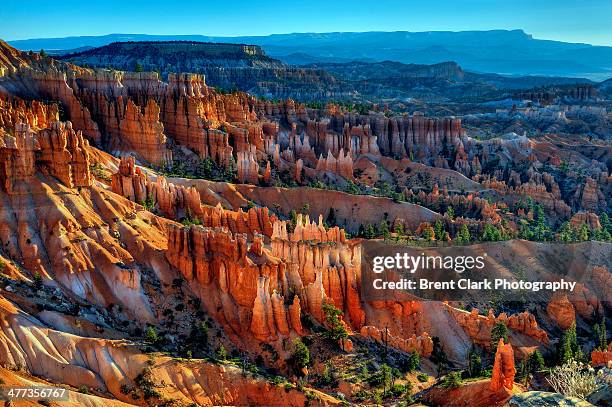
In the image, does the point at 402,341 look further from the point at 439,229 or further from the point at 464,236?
the point at 439,229

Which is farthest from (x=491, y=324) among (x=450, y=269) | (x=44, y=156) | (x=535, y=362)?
(x=44, y=156)

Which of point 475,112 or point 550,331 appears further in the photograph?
point 475,112

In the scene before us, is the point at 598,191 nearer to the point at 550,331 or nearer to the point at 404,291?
the point at 550,331

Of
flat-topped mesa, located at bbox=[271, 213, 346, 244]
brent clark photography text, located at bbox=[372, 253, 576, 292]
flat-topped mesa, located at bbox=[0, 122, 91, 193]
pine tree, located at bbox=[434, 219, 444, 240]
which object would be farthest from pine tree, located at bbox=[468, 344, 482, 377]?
flat-topped mesa, located at bbox=[0, 122, 91, 193]

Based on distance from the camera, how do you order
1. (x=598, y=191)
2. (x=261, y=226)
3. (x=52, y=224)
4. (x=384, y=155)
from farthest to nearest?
(x=384, y=155)
(x=598, y=191)
(x=261, y=226)
(x=52, y=224)

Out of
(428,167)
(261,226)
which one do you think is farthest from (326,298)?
(428,167)

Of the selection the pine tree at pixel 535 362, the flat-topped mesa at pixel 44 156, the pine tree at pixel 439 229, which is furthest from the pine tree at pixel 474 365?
the flat-topped mesa at pixel 44 156

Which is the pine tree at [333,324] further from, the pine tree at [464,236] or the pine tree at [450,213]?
the pine tree at [450,213]

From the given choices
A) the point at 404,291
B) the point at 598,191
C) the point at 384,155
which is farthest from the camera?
the point at 384,155
